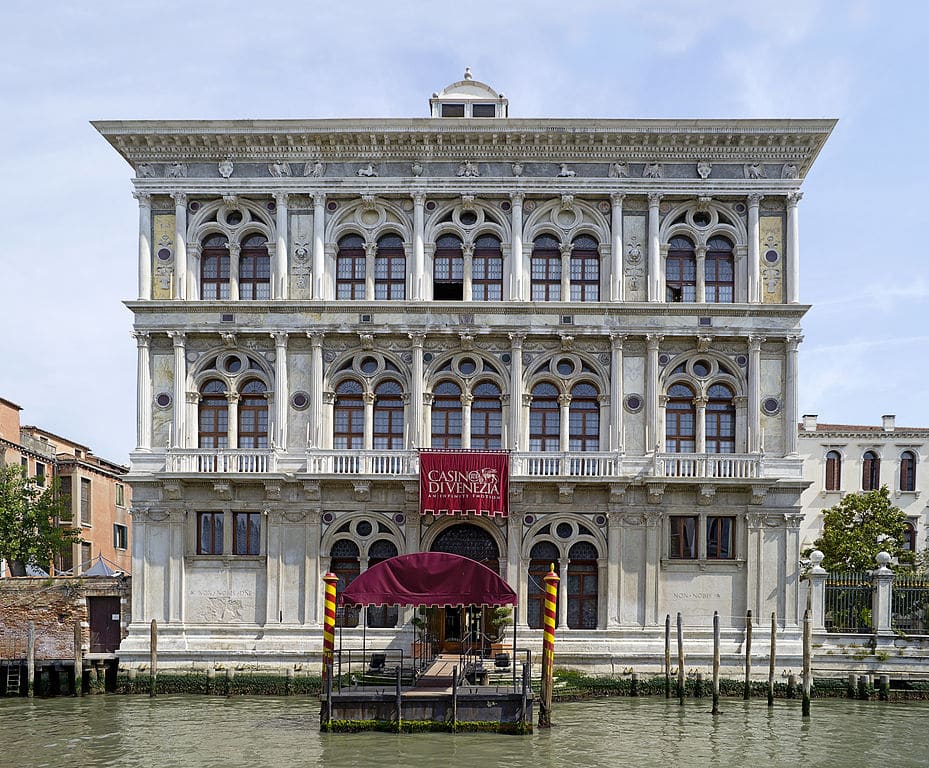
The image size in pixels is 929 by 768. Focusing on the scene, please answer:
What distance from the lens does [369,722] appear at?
25.1 meters

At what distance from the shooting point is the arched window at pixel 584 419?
3397 centimetres

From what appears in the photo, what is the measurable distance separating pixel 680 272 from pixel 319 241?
9609 mm

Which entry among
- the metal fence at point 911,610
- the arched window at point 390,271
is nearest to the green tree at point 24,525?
the arched window at point 390,271

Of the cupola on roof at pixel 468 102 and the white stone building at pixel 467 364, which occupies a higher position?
the cupola on roof at pixel 468 102

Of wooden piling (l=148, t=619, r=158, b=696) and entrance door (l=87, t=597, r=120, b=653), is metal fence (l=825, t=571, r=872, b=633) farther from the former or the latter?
entrance door (l=87, t=597, r=120, b=653)

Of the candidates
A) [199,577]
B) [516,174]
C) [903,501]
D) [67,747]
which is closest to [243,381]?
[199,577]

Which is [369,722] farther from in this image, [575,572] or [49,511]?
[49,511]

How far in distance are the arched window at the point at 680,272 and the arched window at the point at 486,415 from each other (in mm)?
5251

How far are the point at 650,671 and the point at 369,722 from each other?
9.80m

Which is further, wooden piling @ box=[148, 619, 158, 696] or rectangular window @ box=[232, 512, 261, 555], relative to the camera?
rectangular window @ box=[232, 512, 261, 555]

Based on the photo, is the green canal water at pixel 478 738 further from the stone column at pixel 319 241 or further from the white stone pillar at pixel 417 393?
the stone column at pixel 319 241

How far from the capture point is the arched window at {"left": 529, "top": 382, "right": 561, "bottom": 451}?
1339 inches

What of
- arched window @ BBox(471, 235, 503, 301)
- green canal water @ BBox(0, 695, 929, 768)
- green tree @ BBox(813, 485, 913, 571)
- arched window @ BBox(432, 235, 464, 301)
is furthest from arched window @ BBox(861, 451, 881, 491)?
arched window @ BBox(432, 235, 464, 301)

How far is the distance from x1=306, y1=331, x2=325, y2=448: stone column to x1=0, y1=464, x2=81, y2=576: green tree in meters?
13.3
